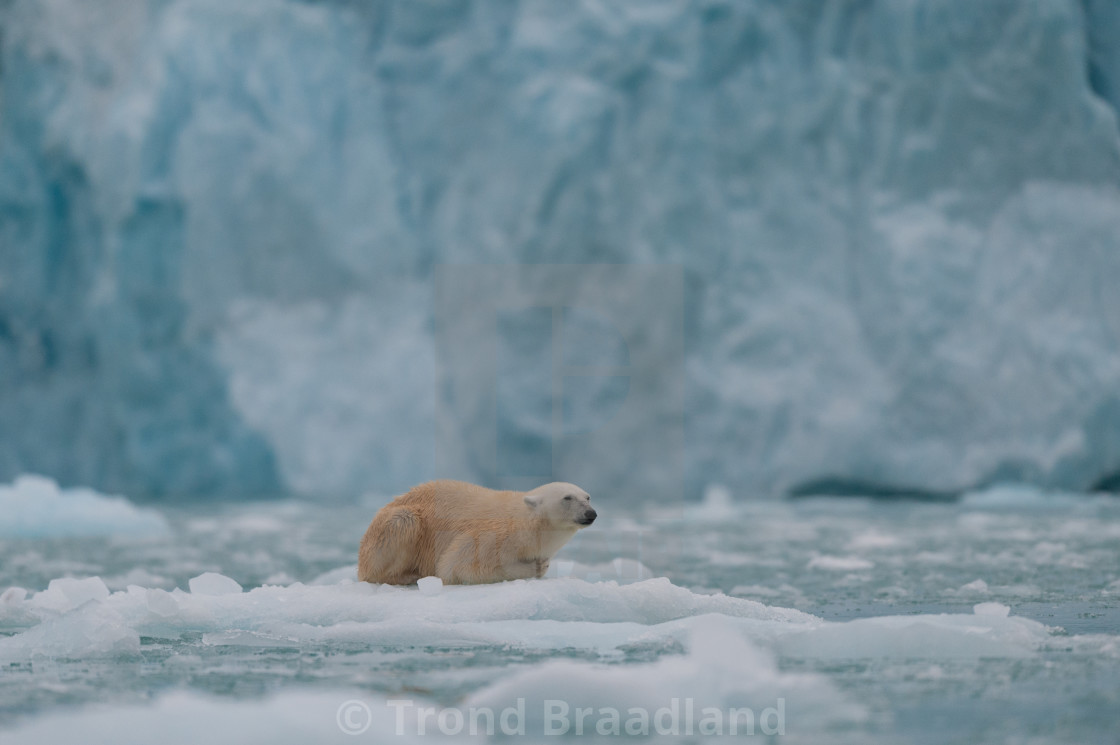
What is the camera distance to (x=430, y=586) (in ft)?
12.6

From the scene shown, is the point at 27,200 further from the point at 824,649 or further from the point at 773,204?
the point at 824,649

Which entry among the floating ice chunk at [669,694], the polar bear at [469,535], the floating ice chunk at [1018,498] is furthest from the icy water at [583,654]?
the floating ice chunk at [1018,498]

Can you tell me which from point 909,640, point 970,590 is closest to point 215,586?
point 909,640

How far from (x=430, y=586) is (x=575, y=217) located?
920 cm

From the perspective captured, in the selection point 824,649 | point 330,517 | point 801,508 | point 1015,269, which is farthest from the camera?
point 1015,269

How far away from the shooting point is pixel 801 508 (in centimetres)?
1107

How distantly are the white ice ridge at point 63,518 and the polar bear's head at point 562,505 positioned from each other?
5.32 metres

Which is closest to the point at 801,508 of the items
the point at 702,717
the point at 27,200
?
the point at 702,717

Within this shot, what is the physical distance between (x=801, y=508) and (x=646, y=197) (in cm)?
386

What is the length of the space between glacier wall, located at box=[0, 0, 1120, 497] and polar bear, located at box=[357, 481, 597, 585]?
8521mm

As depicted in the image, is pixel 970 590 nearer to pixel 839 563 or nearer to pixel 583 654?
pixel 839 563

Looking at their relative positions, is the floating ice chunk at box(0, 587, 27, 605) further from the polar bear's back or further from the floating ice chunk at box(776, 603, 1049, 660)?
the floating ice chunk at box(776, 603, 1049, 660)

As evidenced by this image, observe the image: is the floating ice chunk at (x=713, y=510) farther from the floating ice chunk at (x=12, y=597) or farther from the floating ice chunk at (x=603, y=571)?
the floating ice chunk at (x=12, y=597)

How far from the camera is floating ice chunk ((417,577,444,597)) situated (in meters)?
3.82
